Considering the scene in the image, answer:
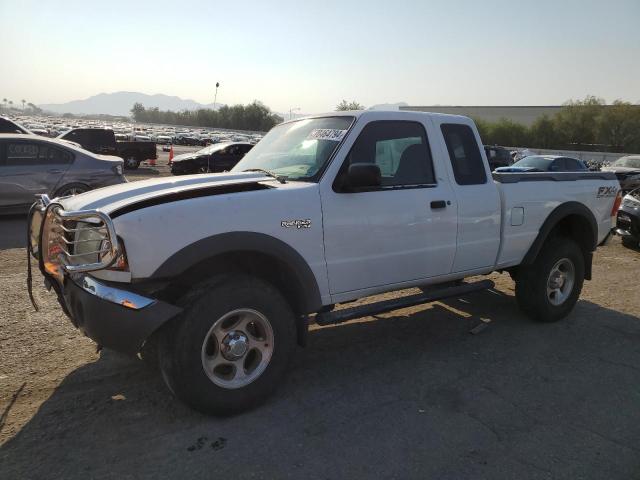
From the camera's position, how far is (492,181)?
4789 millimetres

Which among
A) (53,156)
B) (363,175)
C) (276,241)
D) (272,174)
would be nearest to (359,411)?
(276,241)

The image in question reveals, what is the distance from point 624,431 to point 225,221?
2.90m

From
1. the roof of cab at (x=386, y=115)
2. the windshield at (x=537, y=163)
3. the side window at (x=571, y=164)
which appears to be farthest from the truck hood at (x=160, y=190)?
the side window at (x=571, y=164)

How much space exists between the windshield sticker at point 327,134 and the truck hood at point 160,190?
1.89 feet

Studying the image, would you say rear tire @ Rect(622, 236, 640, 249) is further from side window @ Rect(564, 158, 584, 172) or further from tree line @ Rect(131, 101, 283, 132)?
tree line @ Rect(131, 101, 283, 132)

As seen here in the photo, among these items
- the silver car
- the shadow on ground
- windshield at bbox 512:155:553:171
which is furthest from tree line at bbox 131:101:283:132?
the shadow on ground

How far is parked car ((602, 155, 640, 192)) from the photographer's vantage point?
20.2 meters

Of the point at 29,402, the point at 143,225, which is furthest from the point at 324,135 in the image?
the point at 29,402

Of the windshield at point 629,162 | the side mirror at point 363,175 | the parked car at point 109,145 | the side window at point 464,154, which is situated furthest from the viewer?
the windshield at point 629,162

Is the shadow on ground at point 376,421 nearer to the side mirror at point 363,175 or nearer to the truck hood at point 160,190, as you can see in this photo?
the truck hood at point 160,190

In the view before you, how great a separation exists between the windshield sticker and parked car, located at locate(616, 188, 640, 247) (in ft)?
27.4

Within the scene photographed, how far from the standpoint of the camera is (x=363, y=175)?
3.58m

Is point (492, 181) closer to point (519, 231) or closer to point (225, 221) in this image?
point (519, 231)

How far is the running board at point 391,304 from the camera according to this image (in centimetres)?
A: 379
